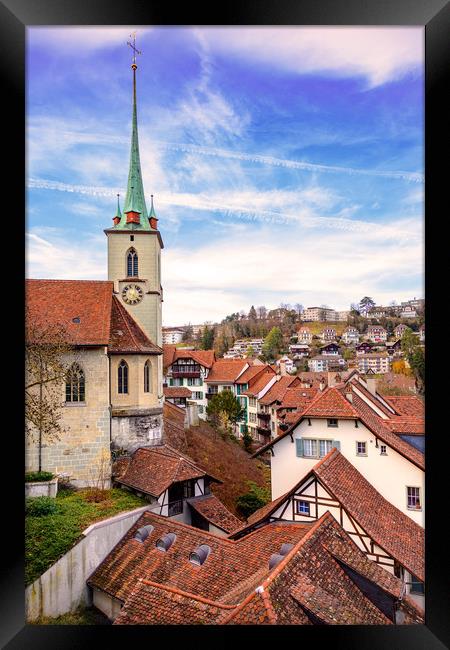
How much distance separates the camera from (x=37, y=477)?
12.6 ft

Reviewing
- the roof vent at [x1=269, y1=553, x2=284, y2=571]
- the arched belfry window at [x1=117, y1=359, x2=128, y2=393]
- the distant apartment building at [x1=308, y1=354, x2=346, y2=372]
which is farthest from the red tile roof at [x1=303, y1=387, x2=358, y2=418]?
the arched belfry window at [x1=117, y1=359, x2=128, y2=393]

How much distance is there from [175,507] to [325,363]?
243 cm

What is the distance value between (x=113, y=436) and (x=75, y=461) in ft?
1.71

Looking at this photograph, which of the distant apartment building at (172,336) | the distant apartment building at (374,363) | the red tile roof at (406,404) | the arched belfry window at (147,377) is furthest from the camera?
the arched belfry window at (147,377)

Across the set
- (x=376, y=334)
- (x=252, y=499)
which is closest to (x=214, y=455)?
(x=252, y=499)

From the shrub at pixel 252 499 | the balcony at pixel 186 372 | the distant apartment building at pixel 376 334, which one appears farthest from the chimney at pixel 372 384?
the balcony at pixel 186 372

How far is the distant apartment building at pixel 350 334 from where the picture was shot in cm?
372

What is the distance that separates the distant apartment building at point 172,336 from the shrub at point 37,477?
1.96 metres

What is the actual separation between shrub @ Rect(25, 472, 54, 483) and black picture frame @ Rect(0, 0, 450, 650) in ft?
4.04

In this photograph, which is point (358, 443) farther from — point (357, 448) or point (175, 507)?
point (175, 507)

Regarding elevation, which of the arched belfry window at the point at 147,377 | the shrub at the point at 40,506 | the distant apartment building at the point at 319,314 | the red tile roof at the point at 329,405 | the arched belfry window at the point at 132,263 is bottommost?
the shrub at the point at 40,506

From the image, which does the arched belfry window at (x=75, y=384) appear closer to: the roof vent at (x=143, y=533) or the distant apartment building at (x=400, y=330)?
the roof vent at (x=143, y=533)
